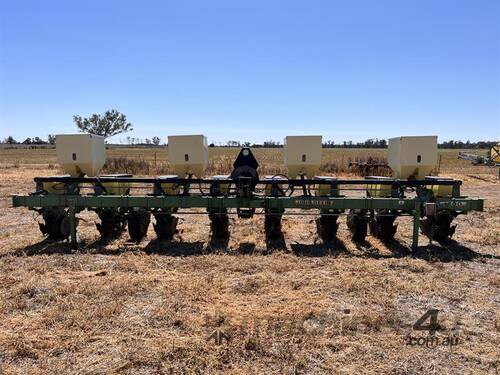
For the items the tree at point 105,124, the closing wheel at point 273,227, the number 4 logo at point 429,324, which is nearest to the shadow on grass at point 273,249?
the closing wheel at point 273,227

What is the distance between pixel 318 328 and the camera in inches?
167

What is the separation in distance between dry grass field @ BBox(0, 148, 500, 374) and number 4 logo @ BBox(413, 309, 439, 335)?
0.08 metres

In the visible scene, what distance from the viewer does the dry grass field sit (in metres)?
3.63

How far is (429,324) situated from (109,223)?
6.17 m

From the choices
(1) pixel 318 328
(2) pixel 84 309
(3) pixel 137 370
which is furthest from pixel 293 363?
(2) pixel 84 309

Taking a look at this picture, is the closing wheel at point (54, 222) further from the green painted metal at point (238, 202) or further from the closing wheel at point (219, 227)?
the closing wheel at point (219, 227)

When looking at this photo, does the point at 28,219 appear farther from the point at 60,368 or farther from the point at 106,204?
the point at 60,368

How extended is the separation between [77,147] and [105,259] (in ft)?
7.19

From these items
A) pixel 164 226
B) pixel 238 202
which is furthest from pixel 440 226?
pixel 164 226

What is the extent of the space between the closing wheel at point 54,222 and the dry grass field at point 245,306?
30 cm

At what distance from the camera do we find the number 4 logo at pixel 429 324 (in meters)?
4.24

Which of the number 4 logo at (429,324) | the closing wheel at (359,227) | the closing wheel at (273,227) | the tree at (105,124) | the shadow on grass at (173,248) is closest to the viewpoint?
the number 4 logo at (429,324)

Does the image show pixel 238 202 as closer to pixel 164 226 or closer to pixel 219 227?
pixel 219 227

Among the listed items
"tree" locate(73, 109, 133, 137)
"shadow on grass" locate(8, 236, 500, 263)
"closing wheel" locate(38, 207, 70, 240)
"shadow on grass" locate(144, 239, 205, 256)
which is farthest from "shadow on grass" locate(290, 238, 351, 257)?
"tree" locate(73, 109, 133, 137)
